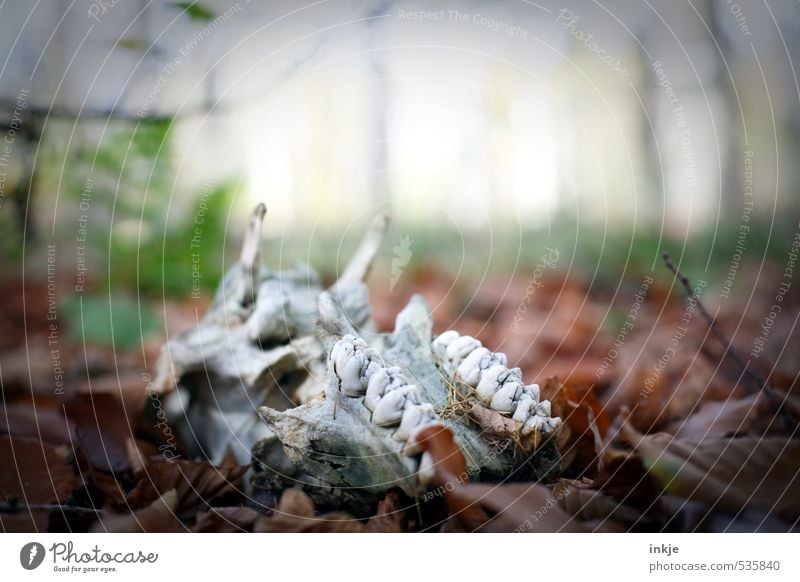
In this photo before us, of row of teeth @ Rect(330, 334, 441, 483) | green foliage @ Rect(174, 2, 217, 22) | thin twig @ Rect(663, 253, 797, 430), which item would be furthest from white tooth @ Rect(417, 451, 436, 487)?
green foliage @ Rect(174, 2, 217, 22)

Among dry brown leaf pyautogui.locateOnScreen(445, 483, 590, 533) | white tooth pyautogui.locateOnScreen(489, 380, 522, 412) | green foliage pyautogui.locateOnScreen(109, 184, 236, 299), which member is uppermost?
green foliage pyautogui.locateOnScreen(109, 184, 236, 299)

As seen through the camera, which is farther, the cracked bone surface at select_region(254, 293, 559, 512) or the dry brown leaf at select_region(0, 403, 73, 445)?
the dry brown leaf at select_region(0, 403, 73, 445)

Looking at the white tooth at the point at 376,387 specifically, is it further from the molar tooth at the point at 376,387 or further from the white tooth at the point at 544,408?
the white tooth at the point at 544,408

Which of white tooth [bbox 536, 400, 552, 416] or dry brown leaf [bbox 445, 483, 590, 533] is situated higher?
white tooth [bbox 536, 400, 552, 416]

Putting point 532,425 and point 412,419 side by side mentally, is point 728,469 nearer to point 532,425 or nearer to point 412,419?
point 532,425

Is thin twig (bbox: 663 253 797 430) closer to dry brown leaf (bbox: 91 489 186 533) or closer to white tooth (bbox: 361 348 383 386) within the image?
white tooth (bbox: 361 348 383 386)

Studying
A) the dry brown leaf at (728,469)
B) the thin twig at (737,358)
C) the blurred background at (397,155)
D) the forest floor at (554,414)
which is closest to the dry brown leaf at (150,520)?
the forest floor at (554,414)
